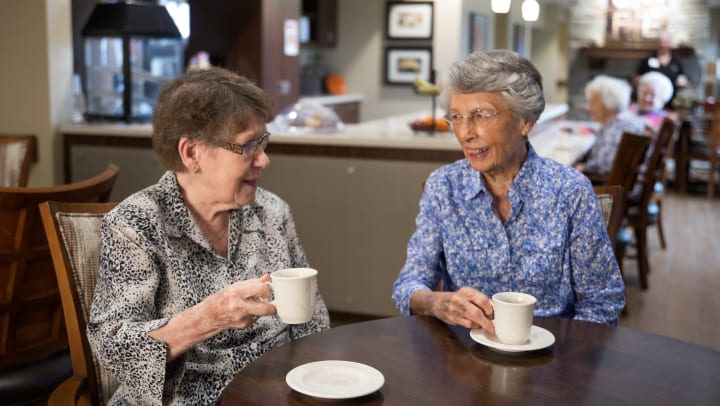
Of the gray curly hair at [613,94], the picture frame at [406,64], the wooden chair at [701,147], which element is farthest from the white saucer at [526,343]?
the wooden chair at [701,147]

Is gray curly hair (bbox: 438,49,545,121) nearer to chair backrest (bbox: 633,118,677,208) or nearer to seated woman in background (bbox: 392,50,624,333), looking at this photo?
seated woman in background (bbox: 392,50,624,333)

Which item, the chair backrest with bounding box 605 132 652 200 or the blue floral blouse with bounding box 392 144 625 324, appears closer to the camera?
the blue floral blouse with bounding box 392 144 625 324

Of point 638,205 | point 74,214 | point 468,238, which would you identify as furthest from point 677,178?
point 74,214

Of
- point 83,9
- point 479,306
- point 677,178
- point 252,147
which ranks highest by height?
point 83,9

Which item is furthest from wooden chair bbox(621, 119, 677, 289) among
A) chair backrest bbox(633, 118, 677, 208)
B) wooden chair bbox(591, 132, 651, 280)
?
wooden chair bbox(591, 132, 651, 280)

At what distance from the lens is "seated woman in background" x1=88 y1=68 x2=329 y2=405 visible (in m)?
1.50

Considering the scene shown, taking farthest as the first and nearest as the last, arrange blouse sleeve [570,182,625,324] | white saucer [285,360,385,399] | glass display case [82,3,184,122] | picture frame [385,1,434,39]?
picture frame [385,1,434,39], glass display case [82,3,184,122], blouse sleeve [570,182,625,324], white saucer [285,360,385,399]

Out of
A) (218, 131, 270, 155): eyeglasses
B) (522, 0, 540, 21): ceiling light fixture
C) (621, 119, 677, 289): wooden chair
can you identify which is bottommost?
(621, 119, 677, 289): wooden chair

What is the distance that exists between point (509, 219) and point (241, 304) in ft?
2.62

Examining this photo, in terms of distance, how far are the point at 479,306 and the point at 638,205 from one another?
348 cm

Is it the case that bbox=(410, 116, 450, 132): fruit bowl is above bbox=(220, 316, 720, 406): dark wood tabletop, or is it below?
above

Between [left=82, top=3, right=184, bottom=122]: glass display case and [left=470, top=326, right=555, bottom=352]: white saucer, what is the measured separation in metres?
2.95

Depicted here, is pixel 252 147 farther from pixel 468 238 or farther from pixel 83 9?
pixel 83 9

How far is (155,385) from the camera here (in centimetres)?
151
